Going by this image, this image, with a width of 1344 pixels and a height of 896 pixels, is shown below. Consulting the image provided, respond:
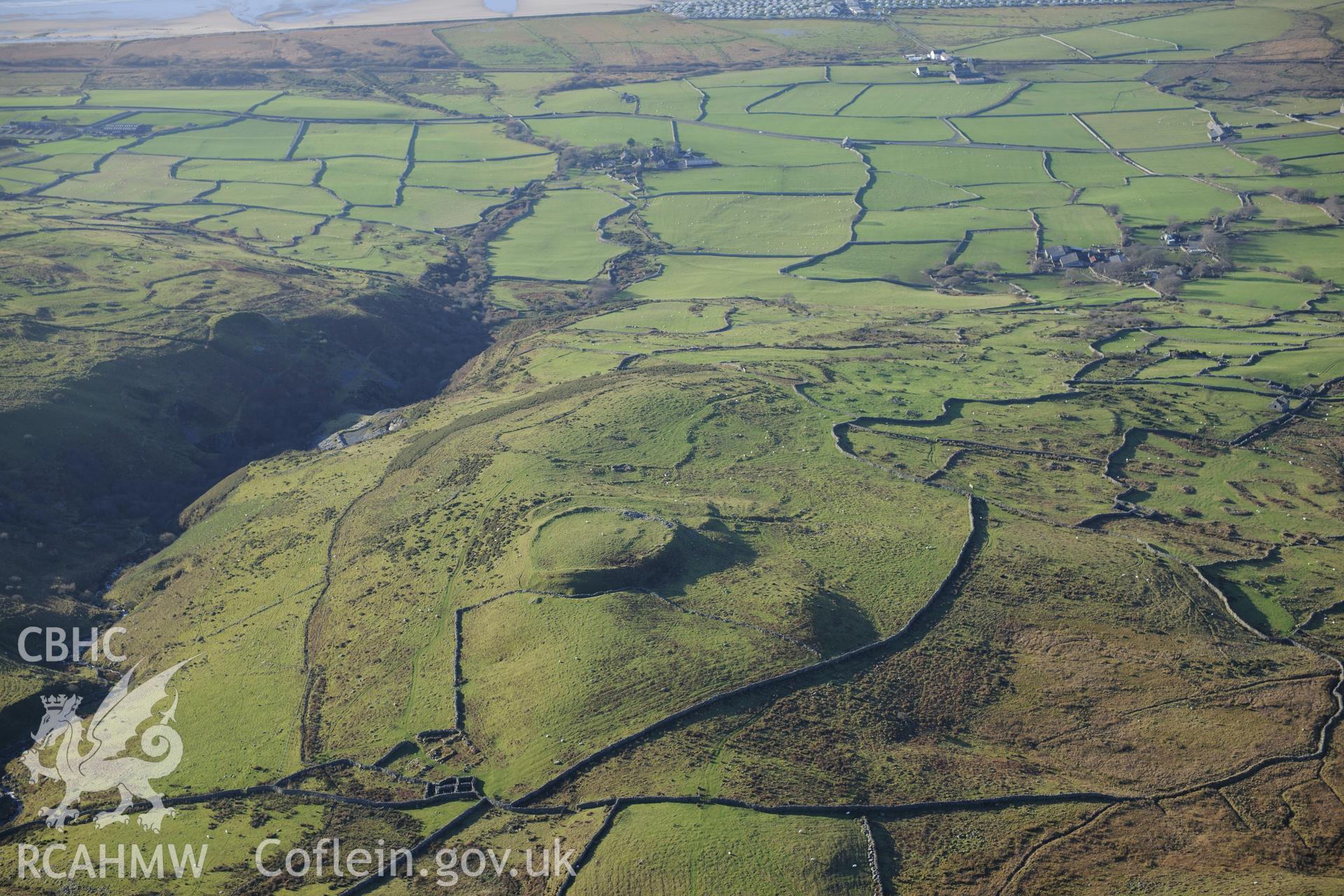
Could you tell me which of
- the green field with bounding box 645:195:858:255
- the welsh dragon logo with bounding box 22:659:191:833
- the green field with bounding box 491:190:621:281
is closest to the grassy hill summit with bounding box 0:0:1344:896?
the welsh dragon logo with bounding box 22:659:191:833

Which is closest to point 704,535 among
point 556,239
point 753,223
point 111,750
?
point 111,750

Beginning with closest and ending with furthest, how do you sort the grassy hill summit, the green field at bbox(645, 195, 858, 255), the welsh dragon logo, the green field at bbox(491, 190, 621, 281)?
1. the grassy hill summit
2. the welsh dragon logo
3. the green field at bbox(491, 190, 621, 281)
4. the green field at bbox(645, 195, 858, 255)

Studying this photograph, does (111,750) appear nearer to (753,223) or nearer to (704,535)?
(704,535)

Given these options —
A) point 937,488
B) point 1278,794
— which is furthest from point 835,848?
point 937,488

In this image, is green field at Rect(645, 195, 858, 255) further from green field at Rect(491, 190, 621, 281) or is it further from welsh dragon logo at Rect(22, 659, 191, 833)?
welsh dragon logo at Rect(22, 659, 191, 833)

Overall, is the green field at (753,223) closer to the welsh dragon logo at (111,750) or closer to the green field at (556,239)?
the green field at (556,239)
